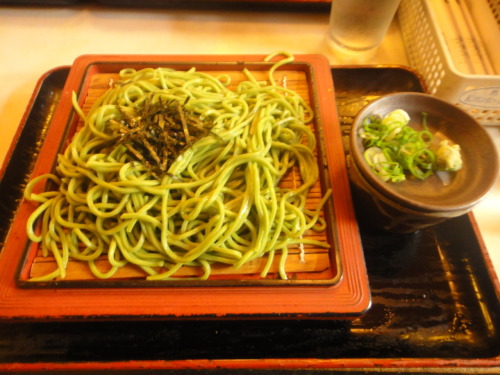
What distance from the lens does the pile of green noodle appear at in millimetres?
1574

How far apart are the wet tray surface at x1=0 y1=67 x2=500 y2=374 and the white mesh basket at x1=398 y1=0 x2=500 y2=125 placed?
0.98m

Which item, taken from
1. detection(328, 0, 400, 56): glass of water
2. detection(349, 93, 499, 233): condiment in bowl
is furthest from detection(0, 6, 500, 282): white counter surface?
detection(349, 93, 499, 233): condiment in bowl

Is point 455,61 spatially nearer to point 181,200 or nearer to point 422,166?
point 422,166

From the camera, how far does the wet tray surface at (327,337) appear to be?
144 cm

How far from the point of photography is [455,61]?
2.23 m

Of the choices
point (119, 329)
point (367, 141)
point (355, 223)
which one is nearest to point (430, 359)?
point (355, 223)

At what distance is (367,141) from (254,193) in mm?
619

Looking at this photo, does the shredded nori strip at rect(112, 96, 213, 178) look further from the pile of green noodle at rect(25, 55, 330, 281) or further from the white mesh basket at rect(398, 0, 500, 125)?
the white mesh basket at rect(398, 0, 500, 125)

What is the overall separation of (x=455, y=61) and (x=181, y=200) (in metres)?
2.04

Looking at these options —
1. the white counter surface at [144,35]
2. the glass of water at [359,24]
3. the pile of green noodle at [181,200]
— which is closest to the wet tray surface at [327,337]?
the pile of green noodle at [181,200]

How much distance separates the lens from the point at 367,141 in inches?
64.7

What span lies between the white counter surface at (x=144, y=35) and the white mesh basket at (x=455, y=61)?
0.89 ft

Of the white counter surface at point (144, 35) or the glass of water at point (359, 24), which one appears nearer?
the glass of water at point (359, 24)

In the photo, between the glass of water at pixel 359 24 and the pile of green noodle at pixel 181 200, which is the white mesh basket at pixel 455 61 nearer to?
the glass of water at pixel 359 24
